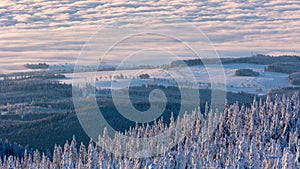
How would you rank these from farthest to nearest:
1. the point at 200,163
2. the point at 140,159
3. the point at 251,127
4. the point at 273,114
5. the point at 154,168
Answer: the point at 273,114 < the point at 251,127 < the point at 140,159 < the point at 200,163 < the point at 154,168

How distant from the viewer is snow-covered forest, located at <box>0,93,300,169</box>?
12800cm

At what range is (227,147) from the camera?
159 metres

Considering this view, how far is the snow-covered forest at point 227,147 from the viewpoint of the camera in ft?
420

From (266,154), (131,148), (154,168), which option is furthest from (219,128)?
(154,168)

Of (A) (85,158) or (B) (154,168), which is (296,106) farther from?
(B) (154,168)

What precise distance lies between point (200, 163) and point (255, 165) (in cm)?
1163

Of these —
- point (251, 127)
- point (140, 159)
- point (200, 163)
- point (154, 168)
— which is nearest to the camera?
point (154, 168)

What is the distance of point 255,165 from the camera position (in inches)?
4815

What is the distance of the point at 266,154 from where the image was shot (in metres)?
131

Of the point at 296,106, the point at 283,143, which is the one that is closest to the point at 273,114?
the point at 296,106

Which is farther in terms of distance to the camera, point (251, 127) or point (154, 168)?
point (251, 127)

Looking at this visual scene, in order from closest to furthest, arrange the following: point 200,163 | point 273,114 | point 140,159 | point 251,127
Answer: point 200,163, point 140,159, point 251,127, point 273,114

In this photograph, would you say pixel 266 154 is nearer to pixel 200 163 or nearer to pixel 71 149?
pixel 200 163

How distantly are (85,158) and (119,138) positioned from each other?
18.3 metres
